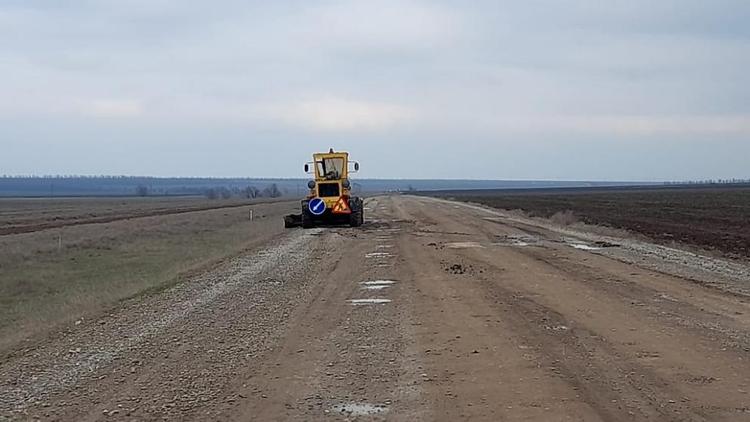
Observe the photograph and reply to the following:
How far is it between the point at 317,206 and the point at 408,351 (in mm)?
25145

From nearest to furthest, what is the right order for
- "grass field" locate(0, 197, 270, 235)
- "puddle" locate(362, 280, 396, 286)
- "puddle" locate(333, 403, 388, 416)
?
"puddle" locate(333, 403, 388, 416) → "puddle" locate(362, 280, 396, 286) → "grass field" locate(0, 197, 270, 235)

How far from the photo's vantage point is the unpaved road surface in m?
7.36

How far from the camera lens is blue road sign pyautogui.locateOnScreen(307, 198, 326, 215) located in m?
34.5

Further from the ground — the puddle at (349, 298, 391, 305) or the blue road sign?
the blue road sign

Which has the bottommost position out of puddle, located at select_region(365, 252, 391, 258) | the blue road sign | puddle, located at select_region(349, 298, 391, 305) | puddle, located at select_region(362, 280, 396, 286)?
puddle, located at select_region(365, 252, 391, 258)

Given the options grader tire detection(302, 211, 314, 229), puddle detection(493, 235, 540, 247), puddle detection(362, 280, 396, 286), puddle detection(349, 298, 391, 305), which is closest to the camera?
puddle detection(349, 298, 391, 305)

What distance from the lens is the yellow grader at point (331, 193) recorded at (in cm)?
3456

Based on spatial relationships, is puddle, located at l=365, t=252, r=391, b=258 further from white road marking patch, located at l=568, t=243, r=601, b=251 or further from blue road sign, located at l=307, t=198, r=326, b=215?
blue road sign, located at l=307, t=198, r=326, b=215

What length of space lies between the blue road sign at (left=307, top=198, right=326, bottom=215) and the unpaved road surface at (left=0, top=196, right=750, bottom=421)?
1632 centimetres

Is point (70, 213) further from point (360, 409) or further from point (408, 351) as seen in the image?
point (360, 409)

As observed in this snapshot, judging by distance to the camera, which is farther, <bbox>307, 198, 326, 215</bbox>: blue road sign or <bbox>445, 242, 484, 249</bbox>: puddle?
<bbox>307, 198, 326, 215</bbox>: blue road sign

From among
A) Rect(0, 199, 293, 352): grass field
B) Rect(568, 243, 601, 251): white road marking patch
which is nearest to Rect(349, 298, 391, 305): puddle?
Rect(0, 199, 293, 352): grass field

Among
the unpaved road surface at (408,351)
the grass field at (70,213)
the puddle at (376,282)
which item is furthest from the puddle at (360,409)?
the grass field at (70,213)

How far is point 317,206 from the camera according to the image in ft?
114
